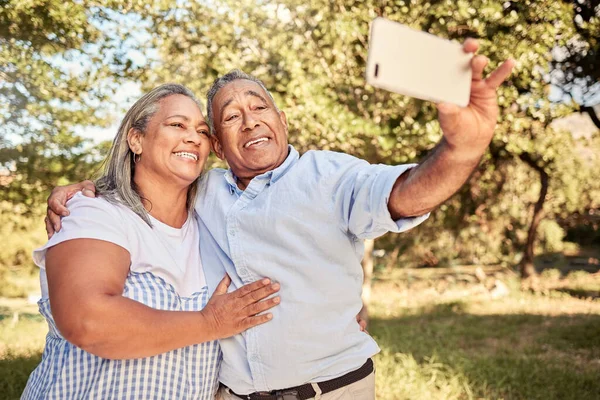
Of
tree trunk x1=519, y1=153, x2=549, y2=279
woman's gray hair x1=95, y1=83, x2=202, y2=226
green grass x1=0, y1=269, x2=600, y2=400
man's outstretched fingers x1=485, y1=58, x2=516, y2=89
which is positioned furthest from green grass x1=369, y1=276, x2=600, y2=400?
man's outstretched fingers x1=485, y1=58, x2=516, y2=89

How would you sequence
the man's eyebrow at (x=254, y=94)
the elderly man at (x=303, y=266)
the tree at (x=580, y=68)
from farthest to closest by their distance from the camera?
the tree at (x=580, y=68)
the man's eyebrow at (x=254, y=94)
the elderly man at (x=303, y=266)

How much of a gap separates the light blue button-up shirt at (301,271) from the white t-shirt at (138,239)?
17cm

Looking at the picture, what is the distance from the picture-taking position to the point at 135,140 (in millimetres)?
2223

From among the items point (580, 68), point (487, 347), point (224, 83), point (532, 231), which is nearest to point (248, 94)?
point (224, 83)

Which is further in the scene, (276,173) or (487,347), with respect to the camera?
(487,347)

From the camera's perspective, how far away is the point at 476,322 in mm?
9031

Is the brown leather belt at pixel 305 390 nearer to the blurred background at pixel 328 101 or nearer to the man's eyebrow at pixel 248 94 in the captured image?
the man's eyebrow at pixel 248 94

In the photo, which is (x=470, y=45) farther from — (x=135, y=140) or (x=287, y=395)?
(x=135, y=140)

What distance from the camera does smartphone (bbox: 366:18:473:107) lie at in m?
1.15

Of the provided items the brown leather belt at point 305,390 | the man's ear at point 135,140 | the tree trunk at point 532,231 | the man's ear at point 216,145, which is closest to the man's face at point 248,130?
the man's ear at point 216,145

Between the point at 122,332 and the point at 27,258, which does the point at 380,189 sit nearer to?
the point at 122,332

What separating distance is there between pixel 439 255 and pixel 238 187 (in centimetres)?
1546

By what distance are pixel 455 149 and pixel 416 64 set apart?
0.27 m

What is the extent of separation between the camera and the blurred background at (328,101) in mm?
5160
